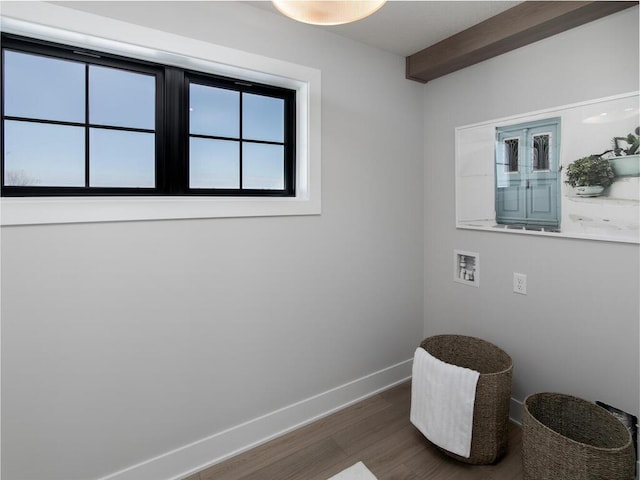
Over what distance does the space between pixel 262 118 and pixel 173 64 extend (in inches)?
21.7

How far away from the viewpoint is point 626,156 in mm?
1708

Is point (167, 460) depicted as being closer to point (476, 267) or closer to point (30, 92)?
point (30, 92)

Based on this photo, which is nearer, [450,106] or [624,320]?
[624,320]

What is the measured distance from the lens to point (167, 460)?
1.77 m

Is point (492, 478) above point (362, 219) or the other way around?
the other way around

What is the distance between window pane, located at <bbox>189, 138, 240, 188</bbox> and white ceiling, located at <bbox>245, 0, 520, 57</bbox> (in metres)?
0.78

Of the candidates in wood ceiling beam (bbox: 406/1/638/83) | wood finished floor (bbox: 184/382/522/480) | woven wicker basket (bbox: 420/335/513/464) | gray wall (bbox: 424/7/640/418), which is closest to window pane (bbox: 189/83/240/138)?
wood ceiling beam (bbox: 406/1/638/83)

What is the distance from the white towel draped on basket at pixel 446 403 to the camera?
1.79 meters

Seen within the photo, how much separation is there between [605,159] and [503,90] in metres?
0.75

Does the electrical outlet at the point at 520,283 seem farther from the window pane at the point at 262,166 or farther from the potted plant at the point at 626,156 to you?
the window pane at the point at 262,166

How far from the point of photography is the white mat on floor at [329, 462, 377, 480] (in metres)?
1.78

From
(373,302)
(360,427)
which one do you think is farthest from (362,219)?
(360,427)

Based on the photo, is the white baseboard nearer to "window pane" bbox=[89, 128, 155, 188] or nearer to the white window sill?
the white window sill

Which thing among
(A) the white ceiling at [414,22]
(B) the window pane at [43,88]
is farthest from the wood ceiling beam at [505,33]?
(B) the window pane at [43,88]
